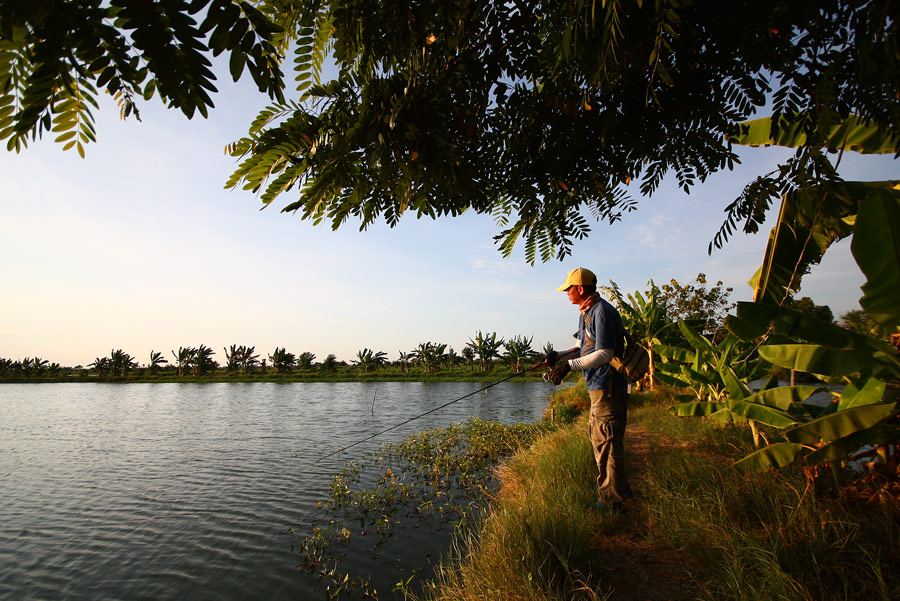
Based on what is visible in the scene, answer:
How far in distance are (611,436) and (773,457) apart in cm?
115

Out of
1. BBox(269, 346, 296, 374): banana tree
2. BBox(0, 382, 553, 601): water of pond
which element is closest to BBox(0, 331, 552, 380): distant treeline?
BBox(269, 346, 296, 374): banana tree

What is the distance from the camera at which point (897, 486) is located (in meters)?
2.80

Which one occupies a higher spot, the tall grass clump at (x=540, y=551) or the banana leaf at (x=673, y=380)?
the banana leaf at (x=673, y=380)

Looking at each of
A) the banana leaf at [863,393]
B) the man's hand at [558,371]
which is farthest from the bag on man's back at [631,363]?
the banana leaf at [863,393]

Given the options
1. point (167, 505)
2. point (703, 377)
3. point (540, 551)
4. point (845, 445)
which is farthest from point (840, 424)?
point (167, 505)

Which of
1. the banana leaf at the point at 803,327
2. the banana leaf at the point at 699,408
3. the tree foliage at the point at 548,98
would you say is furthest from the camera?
the banana leaf at the point at 699,408

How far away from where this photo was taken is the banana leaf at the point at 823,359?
2.86 metres

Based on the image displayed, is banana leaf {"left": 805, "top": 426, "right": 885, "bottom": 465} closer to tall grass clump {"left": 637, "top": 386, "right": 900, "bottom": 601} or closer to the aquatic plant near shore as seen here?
tall grass clump {"left": 637, "top": 386, "right": 900, "bottom": 601}

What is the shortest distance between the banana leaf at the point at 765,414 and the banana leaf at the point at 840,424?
662 mm

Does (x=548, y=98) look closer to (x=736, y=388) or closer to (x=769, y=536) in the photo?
(x=769, y=536)

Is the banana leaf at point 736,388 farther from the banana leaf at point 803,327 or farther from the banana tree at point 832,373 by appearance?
the banana leaf at point 803,327

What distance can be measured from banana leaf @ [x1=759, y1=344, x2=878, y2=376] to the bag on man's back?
959 millimetres

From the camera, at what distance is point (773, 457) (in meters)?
3.16

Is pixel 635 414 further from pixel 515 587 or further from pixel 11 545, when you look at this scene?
pixel 11 545
